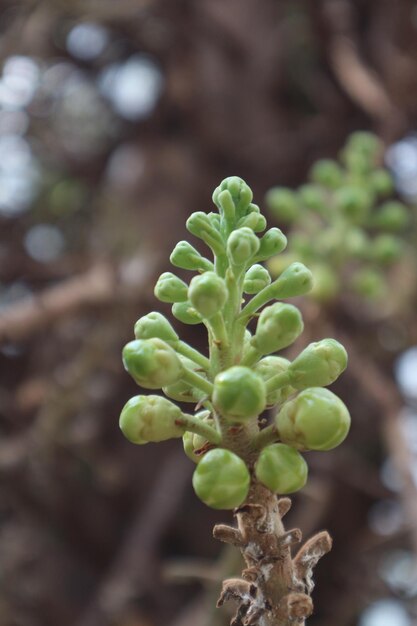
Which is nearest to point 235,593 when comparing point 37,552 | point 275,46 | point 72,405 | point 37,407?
point 72,405

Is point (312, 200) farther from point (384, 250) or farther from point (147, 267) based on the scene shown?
point (147, 267)

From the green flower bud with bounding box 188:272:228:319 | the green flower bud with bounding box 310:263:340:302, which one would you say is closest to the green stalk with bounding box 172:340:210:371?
the green flower bud with bounding box 188:272:228:319

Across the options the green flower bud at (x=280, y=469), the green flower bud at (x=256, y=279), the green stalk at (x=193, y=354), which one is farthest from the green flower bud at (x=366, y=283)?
the green flower bud at (x=280, y=469)

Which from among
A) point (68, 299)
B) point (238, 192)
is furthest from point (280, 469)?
point (68, 299)

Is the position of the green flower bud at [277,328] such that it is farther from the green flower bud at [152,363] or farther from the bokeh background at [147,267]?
the bokeh background at [147,267]

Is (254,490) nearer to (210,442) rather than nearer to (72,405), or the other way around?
(210,442)

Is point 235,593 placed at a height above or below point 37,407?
below
